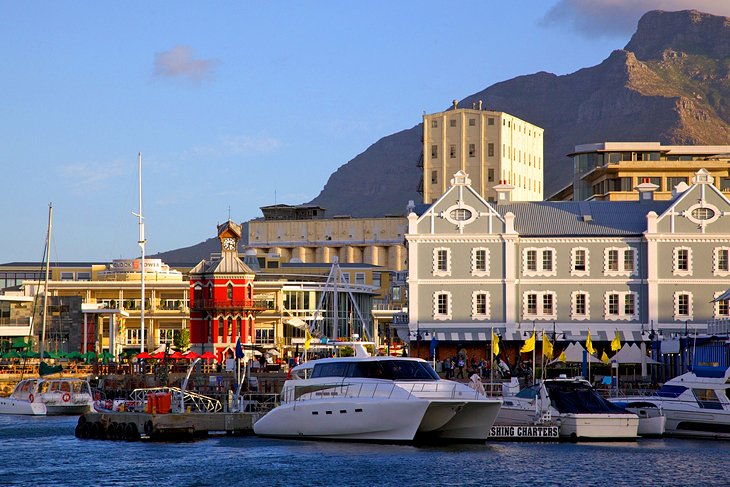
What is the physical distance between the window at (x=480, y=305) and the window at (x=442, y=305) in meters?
1.60

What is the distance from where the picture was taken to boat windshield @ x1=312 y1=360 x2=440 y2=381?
59969 millimetres

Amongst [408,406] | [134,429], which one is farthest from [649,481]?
[134,429]

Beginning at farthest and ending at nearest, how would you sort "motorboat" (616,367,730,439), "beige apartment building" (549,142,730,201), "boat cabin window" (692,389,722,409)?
"beige apartment building" (549,142,730,201) → "boat cabin window" (692,389,722,409) → "motorboat" (616,367,730,439)

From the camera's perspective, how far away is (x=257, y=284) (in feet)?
446

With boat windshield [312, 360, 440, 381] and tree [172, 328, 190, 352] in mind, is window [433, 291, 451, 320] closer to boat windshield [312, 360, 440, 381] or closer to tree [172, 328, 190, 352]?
boat windshield [312, 360, 440, 381]

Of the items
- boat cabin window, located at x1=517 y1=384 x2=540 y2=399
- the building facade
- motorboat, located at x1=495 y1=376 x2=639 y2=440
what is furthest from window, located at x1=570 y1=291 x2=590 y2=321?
boat cabin window, located at x1=517 y1=384 x2=540 y2=399

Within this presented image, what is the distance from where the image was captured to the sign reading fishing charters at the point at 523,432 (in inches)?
2461

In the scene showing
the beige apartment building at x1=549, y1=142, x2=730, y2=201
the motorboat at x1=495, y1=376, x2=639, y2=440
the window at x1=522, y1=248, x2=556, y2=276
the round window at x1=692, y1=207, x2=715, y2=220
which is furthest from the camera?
the beige apartment building at x1=549, y1=142, x2=730, y2=201

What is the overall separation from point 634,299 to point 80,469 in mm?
49669

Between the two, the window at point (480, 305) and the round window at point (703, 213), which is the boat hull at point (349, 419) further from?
the round window at point (703, 213)

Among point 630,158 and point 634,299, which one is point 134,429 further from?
point 630,158

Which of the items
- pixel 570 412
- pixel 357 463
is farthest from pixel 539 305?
pixel 357 463

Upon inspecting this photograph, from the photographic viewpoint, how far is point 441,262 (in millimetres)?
94938

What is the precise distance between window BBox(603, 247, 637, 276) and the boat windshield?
36.7 metres
